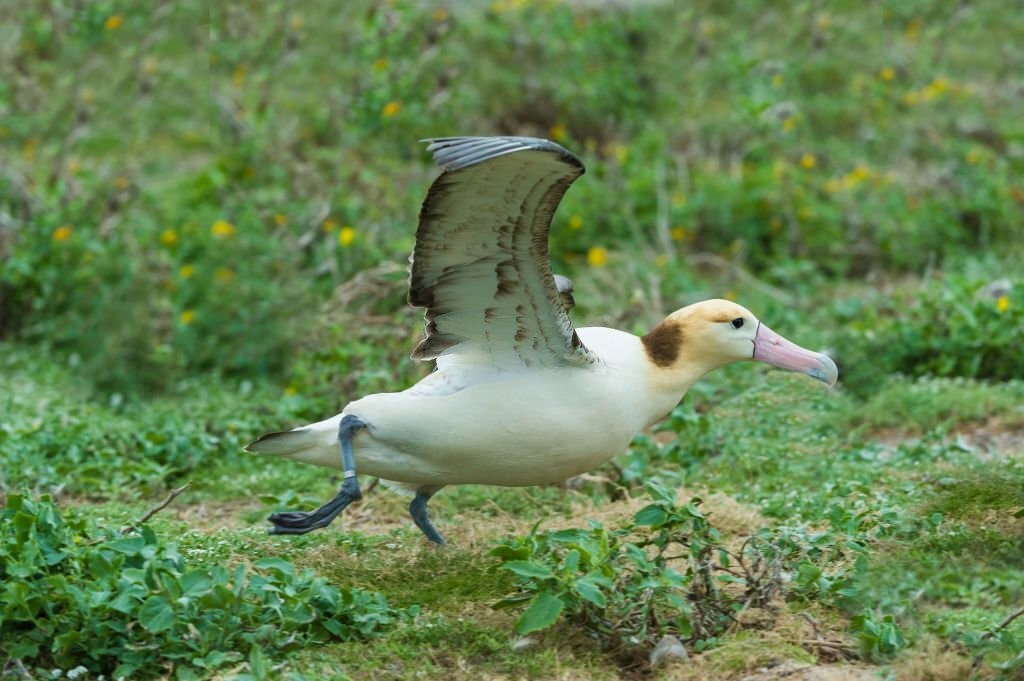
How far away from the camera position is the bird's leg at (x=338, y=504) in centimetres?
Result: 528

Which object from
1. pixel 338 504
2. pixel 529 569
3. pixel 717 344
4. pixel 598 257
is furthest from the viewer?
pixel 598 257

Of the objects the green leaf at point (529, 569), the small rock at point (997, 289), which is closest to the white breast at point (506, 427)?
the green leaf at point (529, 569)

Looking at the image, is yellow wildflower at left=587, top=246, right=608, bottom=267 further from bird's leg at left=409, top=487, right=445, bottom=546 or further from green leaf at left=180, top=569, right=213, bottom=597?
green leaf at left=180, top=569, right=213, bottom=597

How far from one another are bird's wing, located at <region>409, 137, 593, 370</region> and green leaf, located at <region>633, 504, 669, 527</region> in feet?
2.48

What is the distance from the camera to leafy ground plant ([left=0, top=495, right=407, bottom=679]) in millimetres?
4395

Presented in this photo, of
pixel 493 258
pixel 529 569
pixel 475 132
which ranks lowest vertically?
pixel 529 569

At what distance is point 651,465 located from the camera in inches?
277

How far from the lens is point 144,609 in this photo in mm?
4336

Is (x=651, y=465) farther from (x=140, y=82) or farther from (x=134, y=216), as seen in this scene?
(x=140, y=82)

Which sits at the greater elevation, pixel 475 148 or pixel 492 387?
pixel 475 148

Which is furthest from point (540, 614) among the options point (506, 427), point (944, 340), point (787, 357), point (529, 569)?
point (944, 340)

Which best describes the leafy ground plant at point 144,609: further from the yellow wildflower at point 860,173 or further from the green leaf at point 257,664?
the yellow wildflower at point 860,173

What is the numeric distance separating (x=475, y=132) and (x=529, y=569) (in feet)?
25.0

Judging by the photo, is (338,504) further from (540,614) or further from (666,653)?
(666,653)
